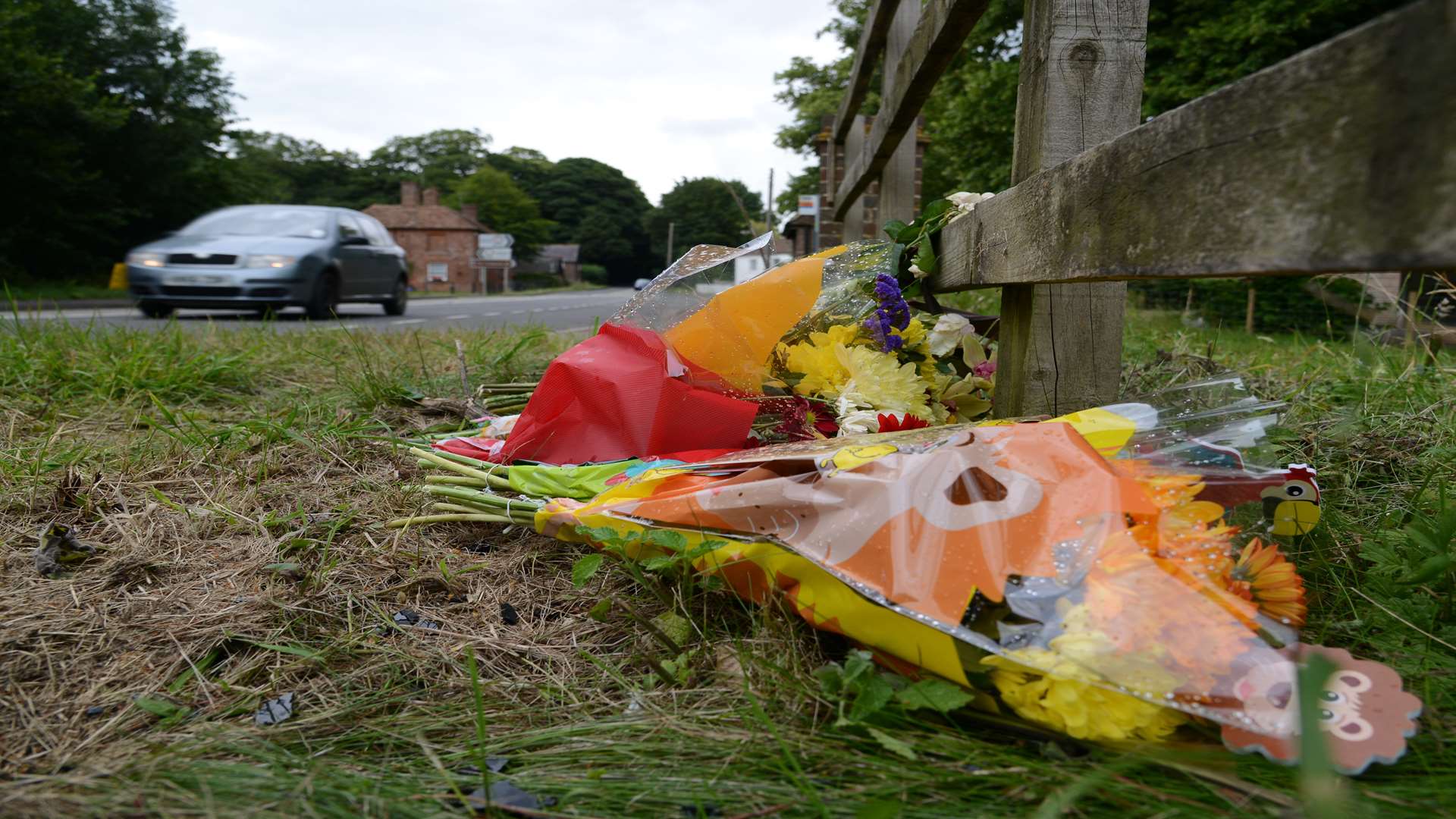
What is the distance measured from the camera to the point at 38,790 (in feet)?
2.92

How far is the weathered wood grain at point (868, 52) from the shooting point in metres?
3.99

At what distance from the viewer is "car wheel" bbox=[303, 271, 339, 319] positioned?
28.9 feet

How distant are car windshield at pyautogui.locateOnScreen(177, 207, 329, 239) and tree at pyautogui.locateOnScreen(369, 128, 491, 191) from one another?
74.5m

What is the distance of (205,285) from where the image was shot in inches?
322

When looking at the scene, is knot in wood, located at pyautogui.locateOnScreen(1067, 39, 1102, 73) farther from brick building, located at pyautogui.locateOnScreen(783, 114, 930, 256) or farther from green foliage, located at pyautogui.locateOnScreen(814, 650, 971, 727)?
brick building, located at pyautogui.locateOnScreen(783, 114, 930, 256)

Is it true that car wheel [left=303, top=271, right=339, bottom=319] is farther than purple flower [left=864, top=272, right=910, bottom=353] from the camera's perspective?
Yes

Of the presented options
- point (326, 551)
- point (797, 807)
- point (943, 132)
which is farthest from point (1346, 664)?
point (943, 132)

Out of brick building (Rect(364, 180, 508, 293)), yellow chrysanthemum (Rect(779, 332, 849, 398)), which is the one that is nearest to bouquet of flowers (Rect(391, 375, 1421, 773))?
yellow chrysanthemum (Rect(779, 332, 849, 398))

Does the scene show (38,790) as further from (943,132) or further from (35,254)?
(35,254)

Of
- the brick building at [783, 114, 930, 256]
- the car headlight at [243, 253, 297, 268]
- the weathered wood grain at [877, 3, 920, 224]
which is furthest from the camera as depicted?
the car headlight at [243, 253, 297, 268]

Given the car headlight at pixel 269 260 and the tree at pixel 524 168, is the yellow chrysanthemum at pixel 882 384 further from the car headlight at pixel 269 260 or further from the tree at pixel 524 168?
the tree at pixel 524 168

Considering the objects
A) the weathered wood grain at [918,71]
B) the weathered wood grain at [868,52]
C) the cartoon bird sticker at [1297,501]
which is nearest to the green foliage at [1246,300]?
the weathered wood grain at [868,52]

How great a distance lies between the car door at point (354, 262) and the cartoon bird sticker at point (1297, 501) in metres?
9.47

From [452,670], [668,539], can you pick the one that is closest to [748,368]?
[668,539]
